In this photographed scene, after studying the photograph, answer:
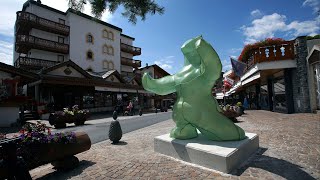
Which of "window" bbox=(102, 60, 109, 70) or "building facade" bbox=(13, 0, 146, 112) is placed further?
"window" bbox=(102, 60, 109, 70)

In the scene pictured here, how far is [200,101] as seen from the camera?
560 centimetres

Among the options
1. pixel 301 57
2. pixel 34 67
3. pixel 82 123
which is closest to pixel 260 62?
pixel 301 57

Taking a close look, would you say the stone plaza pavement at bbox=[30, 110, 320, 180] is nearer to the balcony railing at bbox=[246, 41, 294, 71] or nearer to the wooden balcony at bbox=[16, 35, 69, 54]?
the balcony railing at bbox=[246, 41, 294, 71]

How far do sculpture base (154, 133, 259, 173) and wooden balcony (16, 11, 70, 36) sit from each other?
25.4 m

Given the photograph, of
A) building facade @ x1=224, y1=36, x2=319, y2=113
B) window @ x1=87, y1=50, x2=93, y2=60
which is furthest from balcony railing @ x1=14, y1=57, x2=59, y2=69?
building facade @ x1=224, y1=36, x2=319, y2=113

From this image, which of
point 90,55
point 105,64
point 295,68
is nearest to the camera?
point 295,68

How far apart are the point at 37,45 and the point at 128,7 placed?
25477mm

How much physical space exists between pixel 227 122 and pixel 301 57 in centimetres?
1161

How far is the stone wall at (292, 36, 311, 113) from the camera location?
14.1m

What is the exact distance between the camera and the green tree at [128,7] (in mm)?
3627

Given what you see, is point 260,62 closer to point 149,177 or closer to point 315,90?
point 315,90

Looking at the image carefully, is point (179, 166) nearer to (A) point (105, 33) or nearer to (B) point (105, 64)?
(B) point (105, 64)

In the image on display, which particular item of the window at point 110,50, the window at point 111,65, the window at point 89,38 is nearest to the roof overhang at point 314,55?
the window at point 89,38

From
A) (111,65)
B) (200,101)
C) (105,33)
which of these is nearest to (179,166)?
(200,101)
